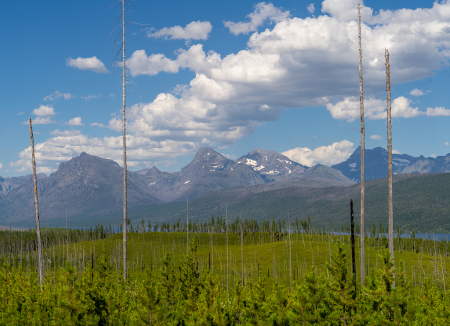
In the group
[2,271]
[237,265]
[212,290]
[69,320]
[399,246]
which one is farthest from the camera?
[399,246]

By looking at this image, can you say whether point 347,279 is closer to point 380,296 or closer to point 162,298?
point 380,296

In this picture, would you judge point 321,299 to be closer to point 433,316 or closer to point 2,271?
point 433,316

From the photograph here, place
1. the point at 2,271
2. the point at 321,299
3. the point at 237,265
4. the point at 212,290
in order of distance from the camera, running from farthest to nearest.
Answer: the point at 237,265 < the point at 2,271 < the point at 212,290 < the point at 321,299

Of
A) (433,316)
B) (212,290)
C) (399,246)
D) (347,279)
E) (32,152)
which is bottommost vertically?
(399,246)

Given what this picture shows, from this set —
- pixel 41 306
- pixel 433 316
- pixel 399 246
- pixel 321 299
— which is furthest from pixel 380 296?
pixel 399 246

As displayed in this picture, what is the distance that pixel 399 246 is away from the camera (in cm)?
18600

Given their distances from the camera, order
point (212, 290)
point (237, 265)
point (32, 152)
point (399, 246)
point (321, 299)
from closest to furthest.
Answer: point (321, 299), point (212, 290), point (32, 152), point (237, 265), point (399, 246)

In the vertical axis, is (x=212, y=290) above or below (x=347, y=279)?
below

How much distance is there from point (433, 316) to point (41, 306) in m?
22.3

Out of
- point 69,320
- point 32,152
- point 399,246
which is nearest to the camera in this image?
point 69,320

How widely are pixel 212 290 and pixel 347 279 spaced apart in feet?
26.7

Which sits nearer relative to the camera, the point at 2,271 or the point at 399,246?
the point at 2,271

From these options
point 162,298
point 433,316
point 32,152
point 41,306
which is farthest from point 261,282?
point 32,152

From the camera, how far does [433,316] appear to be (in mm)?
18250
